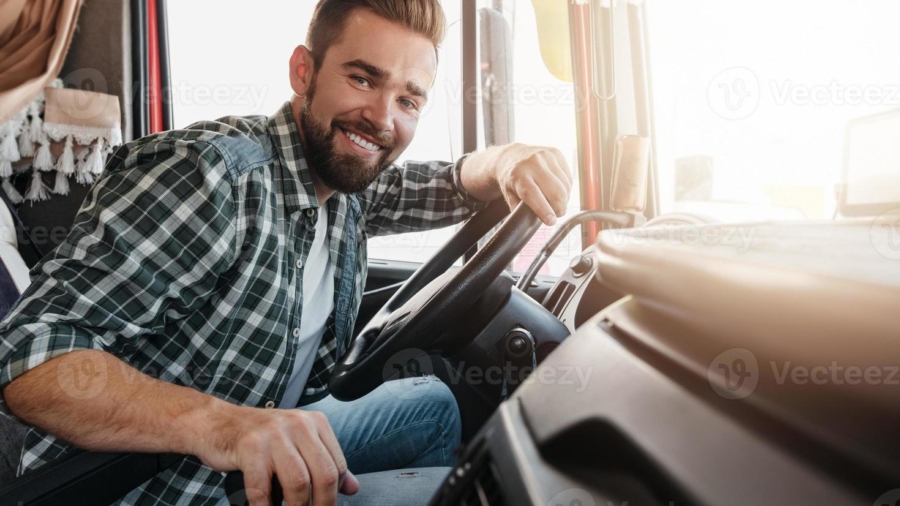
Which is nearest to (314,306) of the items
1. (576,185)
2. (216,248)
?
(216,248)

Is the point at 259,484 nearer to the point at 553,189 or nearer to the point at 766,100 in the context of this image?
the point at 553,189

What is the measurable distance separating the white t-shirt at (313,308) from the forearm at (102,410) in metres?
0.40

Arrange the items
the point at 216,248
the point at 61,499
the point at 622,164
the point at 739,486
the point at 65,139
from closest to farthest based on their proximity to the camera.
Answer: the point at 739,486 < the point at 61,499 < the point at 216,248 < the point at 622,164 < the point at 65,139

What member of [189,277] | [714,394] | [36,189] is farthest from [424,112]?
[36,189]

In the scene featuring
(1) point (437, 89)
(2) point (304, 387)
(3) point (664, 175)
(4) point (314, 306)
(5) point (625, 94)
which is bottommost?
(2) point (304, 387)

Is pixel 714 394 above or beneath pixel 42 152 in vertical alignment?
beneath

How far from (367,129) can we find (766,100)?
869mm

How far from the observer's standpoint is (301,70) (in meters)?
1.19

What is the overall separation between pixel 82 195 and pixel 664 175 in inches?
81.6

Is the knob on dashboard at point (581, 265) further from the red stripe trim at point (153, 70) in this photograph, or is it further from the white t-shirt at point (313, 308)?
the red stripe trim at point (153, 70)

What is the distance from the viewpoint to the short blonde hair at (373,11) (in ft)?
3.62

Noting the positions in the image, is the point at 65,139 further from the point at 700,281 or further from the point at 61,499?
the point at 700,281

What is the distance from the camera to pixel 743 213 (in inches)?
47.1

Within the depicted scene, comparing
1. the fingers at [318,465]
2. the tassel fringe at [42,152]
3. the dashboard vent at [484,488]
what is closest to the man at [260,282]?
the fingers at [318,465]
